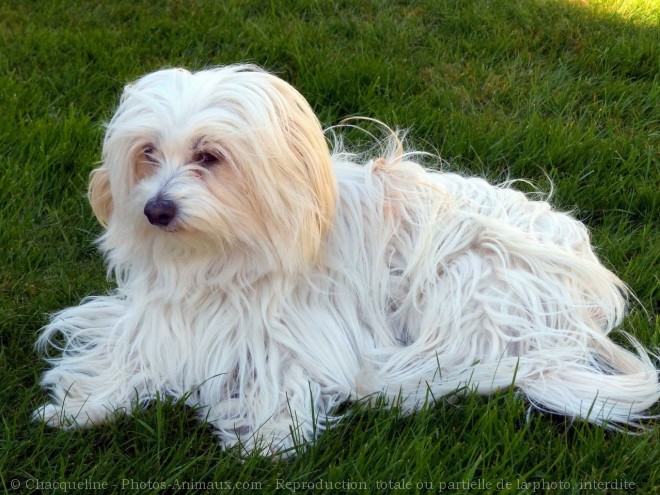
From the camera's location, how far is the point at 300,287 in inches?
111

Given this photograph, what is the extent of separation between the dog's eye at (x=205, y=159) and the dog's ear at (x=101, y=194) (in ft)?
1.40

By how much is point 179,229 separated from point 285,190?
0.34m

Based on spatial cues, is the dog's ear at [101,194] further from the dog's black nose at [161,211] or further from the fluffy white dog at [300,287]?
the dog's black nose at [161,211]

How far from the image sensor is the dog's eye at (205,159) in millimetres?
2518

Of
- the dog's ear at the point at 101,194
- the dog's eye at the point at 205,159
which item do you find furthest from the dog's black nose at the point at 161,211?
the dog's ear at the point at 101,194

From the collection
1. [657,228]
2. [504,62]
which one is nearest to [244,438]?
[657,228]

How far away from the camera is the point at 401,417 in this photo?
276 cm

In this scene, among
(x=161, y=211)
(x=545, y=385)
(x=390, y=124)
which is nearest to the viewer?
(x=161, y=211)

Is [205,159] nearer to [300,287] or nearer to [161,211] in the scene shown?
[161,211]

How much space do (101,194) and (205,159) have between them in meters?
0.52

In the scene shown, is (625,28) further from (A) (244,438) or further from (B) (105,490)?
(B) (105,490)

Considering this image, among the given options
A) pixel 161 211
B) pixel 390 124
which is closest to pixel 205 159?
pixel 161 211

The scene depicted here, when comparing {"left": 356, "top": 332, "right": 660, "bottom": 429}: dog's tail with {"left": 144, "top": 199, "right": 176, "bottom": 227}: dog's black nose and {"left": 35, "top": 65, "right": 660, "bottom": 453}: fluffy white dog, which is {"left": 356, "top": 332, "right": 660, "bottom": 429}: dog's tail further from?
{"left": 144, "top": 199, "right": 176, "bottom": 227}: dog's black nose

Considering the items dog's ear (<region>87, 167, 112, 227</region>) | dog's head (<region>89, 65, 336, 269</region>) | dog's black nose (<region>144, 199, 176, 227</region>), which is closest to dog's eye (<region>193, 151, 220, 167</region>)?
dog's head (<region>89, 65, 336, 269</region>)
